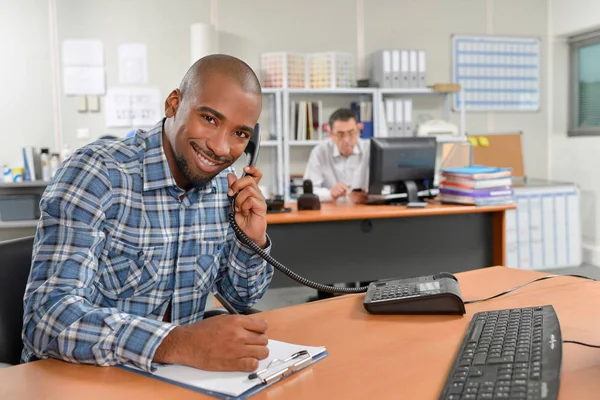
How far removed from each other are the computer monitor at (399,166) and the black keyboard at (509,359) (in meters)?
2.22

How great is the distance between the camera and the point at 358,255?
10.4ft

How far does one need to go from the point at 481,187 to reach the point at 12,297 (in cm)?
264

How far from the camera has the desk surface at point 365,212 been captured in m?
2.98

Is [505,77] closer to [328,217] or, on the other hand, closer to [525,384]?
[328,217]

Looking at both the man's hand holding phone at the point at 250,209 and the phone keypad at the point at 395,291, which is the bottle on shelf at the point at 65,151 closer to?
the man's hand holding phone at the point at 250,209

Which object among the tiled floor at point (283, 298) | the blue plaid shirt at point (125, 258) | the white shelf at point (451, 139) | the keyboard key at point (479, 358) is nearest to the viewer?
the keyboard key at point (479, 358)

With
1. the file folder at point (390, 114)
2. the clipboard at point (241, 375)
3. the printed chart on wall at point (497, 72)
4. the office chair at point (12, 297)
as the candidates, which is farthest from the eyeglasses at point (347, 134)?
the clipboard at point (241, 375)

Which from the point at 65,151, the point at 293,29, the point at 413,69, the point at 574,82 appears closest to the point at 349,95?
the point at 413,69

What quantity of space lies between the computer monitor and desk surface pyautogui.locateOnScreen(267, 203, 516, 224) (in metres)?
0.12

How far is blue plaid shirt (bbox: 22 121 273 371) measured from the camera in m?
0.99

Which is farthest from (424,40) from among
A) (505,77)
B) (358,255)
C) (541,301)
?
(541,301)

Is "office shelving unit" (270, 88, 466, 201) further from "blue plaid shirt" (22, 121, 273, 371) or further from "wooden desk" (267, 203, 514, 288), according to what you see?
"blue plaid shirt" (22, 121, 273, 371)

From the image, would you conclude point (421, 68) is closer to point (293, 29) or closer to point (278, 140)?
point (293, 29)

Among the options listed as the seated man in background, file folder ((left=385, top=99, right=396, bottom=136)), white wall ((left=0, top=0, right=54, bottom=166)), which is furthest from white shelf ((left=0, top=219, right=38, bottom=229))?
file folder ((left=385, top=99, right=396, bottom=136))
